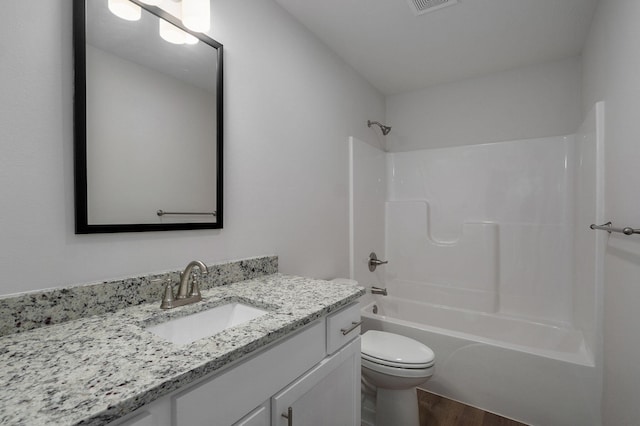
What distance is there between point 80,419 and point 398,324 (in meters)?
1.95

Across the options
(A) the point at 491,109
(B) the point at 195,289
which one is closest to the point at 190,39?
(B) the point at 195,289

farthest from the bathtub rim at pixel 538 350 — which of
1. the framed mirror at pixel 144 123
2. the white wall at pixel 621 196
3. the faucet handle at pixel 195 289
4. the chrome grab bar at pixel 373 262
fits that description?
the framed mirror at pixel 144 123

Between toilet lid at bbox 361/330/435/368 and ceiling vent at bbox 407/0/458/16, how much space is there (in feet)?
6.31

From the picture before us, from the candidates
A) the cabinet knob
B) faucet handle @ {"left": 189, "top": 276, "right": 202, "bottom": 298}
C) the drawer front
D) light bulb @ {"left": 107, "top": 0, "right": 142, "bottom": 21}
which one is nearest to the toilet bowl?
the drawer front

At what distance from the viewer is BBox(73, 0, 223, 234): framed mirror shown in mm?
938

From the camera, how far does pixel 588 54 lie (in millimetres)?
1964

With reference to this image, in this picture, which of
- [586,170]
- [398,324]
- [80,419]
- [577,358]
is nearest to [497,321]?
[577,358]

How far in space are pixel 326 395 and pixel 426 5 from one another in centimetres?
198

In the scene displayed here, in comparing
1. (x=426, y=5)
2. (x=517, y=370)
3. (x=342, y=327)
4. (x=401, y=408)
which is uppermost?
(x=426, y=5)

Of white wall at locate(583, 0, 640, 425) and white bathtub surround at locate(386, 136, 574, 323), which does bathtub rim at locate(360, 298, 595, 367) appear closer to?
white wall at locate(583, 0, 640, 425)

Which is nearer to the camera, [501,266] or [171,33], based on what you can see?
[171,33]

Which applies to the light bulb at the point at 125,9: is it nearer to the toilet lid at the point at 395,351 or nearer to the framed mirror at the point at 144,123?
the framed mirror at the point at 144,123

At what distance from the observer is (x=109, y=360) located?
65 cm

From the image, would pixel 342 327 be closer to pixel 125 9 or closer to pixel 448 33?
pixel 125 9
